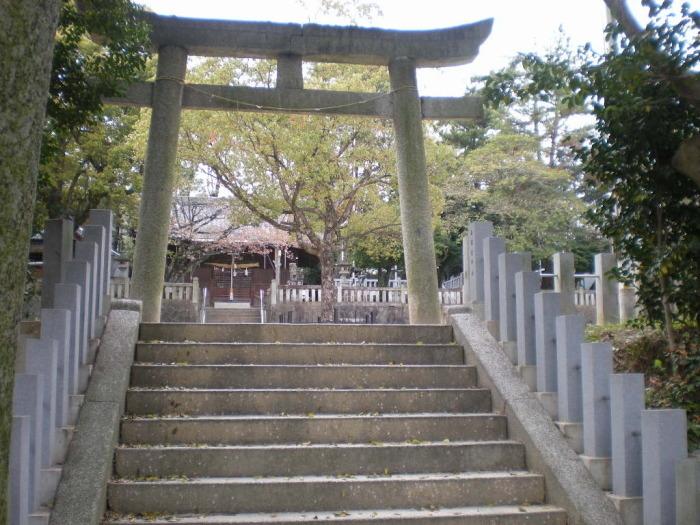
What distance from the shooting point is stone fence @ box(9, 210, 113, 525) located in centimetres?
Result: 295

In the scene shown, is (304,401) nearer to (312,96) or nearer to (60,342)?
(60,342)

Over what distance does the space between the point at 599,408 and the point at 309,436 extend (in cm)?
177

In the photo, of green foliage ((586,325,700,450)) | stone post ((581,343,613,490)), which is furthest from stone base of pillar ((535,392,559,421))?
green foliage ((586,325,700,450))

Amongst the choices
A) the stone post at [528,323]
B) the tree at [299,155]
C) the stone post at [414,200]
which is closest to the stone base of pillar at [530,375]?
the stone post at [528,323]

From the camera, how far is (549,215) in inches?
837

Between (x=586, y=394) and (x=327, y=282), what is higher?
(x=327, y=282)

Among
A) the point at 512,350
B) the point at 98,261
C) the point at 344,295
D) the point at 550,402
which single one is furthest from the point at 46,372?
the point at 344,295

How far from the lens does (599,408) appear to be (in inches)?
155

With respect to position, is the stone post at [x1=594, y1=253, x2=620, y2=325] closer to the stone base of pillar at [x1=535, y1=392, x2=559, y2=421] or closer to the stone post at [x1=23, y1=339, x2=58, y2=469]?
the stone base of pillar at [x1=535, y1=392, x2=559, y2=421]

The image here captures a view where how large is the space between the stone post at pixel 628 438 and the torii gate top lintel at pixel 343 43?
4941 mm

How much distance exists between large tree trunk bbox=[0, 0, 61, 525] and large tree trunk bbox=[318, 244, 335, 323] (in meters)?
15.7

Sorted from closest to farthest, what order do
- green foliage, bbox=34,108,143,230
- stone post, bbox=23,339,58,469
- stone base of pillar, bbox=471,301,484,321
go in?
1. stone post, bbox=23,339,58,469
2. stone base of pillar, bbox=471,301,484,321
3. green foliage, bbox=34,108,143,230

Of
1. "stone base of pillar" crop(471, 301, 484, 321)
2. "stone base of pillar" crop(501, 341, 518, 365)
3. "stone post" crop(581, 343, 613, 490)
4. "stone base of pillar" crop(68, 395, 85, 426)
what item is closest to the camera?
"stone post" crop(581, 343, 613, 490)

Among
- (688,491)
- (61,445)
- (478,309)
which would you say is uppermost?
(478,309)
